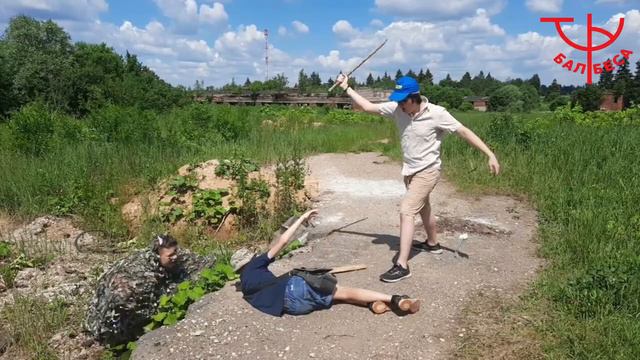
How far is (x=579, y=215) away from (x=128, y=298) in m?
5.19

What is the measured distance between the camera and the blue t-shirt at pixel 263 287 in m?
4.20

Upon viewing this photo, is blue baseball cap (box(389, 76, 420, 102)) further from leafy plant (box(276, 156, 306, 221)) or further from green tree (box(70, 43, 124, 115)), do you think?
green tree (box(70, 43, 124, 115))

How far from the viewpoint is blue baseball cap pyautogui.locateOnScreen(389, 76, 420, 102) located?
4480 millimetres

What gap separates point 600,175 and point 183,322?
6757 mm

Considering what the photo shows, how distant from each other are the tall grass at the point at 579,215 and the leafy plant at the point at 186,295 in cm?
288

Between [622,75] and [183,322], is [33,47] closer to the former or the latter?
[183,322]

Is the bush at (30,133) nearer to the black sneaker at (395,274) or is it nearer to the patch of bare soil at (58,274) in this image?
the patch of bare soil at (58,274)

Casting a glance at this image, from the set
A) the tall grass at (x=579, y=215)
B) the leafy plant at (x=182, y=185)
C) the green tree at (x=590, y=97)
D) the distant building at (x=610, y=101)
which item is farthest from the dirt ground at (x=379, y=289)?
the distant building at (x=610, y=101)

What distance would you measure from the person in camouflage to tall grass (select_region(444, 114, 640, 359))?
356 centimetres

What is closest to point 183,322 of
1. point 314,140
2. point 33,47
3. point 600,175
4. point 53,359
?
point 53,359

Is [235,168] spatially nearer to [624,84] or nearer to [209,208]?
[209,208]

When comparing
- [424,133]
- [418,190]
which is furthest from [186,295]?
[424,133]

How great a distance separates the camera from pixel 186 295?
4.62m

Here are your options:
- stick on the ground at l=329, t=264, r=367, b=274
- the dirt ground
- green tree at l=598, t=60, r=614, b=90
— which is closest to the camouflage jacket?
the dirt ground
